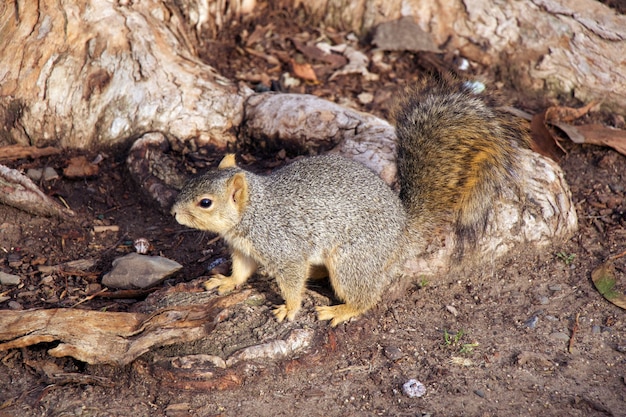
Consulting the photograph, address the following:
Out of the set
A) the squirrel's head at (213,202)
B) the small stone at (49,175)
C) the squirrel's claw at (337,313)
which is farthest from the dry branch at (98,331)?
the small stone at (49,175)

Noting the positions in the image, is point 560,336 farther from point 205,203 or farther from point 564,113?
point 564,113

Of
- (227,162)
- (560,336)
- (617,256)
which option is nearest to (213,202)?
(227,162)

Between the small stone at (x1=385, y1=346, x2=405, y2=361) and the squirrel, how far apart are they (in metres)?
0.31

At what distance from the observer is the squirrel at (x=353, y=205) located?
342cm

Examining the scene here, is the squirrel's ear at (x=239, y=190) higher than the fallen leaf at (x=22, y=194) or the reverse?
higher

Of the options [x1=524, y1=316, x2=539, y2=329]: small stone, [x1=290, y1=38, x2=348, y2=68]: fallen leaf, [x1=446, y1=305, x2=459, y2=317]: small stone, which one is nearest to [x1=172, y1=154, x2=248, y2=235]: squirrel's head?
[x1=446, y1=305, x2=459, y2=317]: small stone

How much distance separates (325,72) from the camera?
558cm

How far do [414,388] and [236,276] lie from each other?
1.25 m

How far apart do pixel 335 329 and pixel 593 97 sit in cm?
324

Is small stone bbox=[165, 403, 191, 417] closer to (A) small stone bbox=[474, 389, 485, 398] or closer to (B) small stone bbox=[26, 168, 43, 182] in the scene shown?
(A) small stone bbox=[474, 389, 485, 398]

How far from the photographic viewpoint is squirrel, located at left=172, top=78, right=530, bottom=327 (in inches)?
135

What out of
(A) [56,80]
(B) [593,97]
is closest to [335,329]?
(A) [56,80]

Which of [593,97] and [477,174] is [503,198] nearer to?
[477,174]

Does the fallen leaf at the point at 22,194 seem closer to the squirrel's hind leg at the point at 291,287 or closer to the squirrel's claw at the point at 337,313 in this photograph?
the squirrel's hind leg at the point at 291,287
